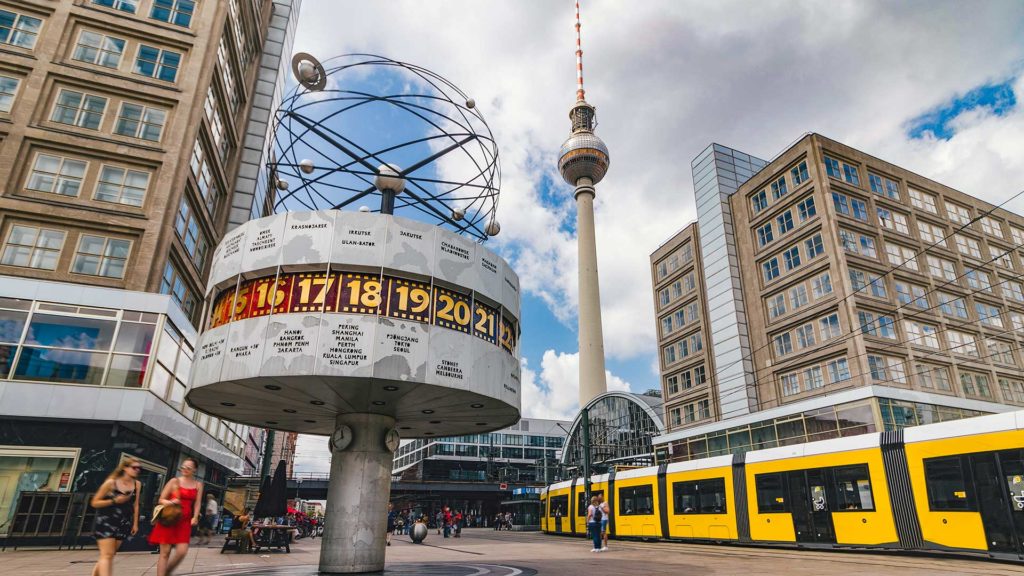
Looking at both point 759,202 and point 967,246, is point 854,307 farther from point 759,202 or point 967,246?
point 967,246

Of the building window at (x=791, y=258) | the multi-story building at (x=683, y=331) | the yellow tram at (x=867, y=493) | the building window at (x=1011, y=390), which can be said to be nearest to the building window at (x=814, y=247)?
the building window at (x=791, y=258)

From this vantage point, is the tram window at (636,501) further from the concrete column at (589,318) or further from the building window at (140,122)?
the concrete column at (589,318)

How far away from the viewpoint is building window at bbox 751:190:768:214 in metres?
47.2

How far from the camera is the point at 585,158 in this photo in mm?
99000

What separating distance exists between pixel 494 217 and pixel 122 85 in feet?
71.9

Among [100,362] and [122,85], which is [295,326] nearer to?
[100,362]

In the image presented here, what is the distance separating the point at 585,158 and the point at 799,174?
190 ft

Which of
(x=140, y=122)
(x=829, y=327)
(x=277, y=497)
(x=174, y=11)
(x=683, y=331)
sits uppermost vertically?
(x=174, y=11)

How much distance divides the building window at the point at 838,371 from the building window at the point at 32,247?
43655 millimetres

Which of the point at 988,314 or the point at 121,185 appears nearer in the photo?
the point at 121,185

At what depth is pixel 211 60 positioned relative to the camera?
1176 inches

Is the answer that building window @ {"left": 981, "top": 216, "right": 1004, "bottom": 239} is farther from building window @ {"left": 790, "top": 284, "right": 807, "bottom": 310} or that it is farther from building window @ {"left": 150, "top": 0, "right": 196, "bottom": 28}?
building window @ {"left": 150, "top": 0, "right": 196, "bottom": 28}

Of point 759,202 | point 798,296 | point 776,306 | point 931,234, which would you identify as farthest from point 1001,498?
point 931,234

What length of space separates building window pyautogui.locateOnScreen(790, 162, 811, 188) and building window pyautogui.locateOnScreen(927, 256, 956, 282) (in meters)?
11.7
